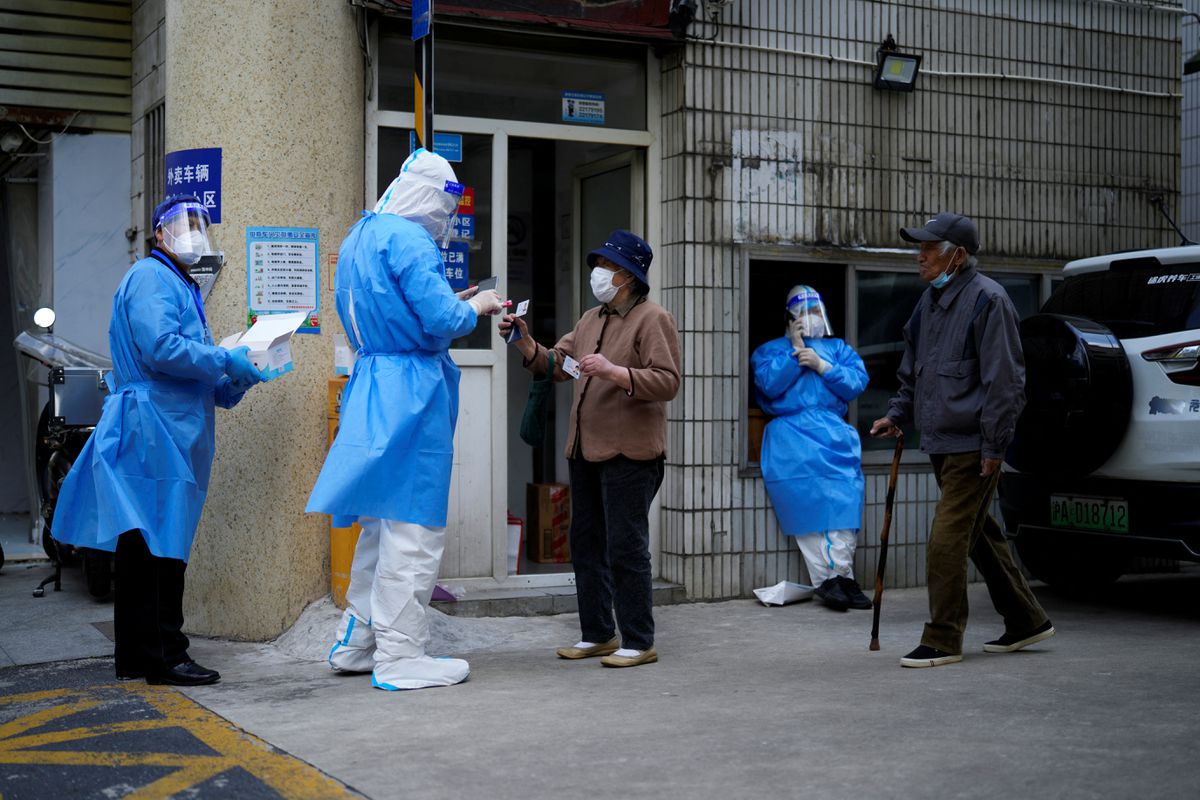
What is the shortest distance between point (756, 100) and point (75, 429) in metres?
4.43

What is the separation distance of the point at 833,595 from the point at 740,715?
2.80 m

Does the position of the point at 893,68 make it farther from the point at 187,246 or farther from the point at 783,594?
the point at 187,246

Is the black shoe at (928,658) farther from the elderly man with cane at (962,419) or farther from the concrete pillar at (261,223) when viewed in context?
the concrete pillar at (261,223)

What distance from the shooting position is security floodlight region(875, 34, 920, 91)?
8438mm

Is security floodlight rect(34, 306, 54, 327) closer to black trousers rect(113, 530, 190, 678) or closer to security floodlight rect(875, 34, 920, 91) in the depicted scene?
black trousers rect(113, 530, 190, 678)

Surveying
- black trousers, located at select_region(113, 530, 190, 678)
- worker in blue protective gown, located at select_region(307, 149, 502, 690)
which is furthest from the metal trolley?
worker in blue protective gown, located at select_region(307, 149, 502, 690)

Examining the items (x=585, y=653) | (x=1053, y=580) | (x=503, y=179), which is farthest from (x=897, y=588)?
(x=503, y=179)

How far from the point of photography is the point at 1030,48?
29.5 ft

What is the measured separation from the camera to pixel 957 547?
19.3 feet

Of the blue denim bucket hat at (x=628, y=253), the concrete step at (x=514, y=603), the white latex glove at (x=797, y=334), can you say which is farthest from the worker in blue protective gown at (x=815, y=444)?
the blue denim bucket hat at (x=628, y=253)

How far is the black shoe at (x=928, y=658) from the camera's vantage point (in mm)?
5949

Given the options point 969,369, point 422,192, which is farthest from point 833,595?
point 422,192

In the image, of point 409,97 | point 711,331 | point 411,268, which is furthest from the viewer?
point 711,331

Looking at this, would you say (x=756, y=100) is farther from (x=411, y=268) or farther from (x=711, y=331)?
(x=411, y=268)
